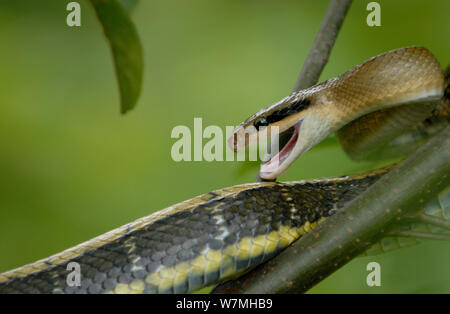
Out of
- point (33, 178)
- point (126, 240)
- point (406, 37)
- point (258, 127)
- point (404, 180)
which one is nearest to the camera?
point (404, 180)

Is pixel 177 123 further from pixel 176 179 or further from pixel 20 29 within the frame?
pixel 20 29

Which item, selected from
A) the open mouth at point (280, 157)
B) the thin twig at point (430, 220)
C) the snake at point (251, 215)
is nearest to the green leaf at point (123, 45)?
the snake at point (251, 215)

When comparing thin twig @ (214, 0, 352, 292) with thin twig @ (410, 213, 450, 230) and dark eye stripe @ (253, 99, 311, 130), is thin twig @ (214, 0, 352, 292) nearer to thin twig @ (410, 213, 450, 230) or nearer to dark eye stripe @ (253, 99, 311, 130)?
dark eye stripe @ (253, 99, 311, 130)

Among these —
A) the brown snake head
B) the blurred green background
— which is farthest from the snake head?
the blurred green background

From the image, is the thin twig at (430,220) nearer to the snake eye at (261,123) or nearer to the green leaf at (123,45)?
the snake eye at (261,123)

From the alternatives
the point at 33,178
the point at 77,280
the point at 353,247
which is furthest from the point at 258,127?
the point at 33,178

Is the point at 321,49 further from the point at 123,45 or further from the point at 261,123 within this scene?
the point at 123,45
